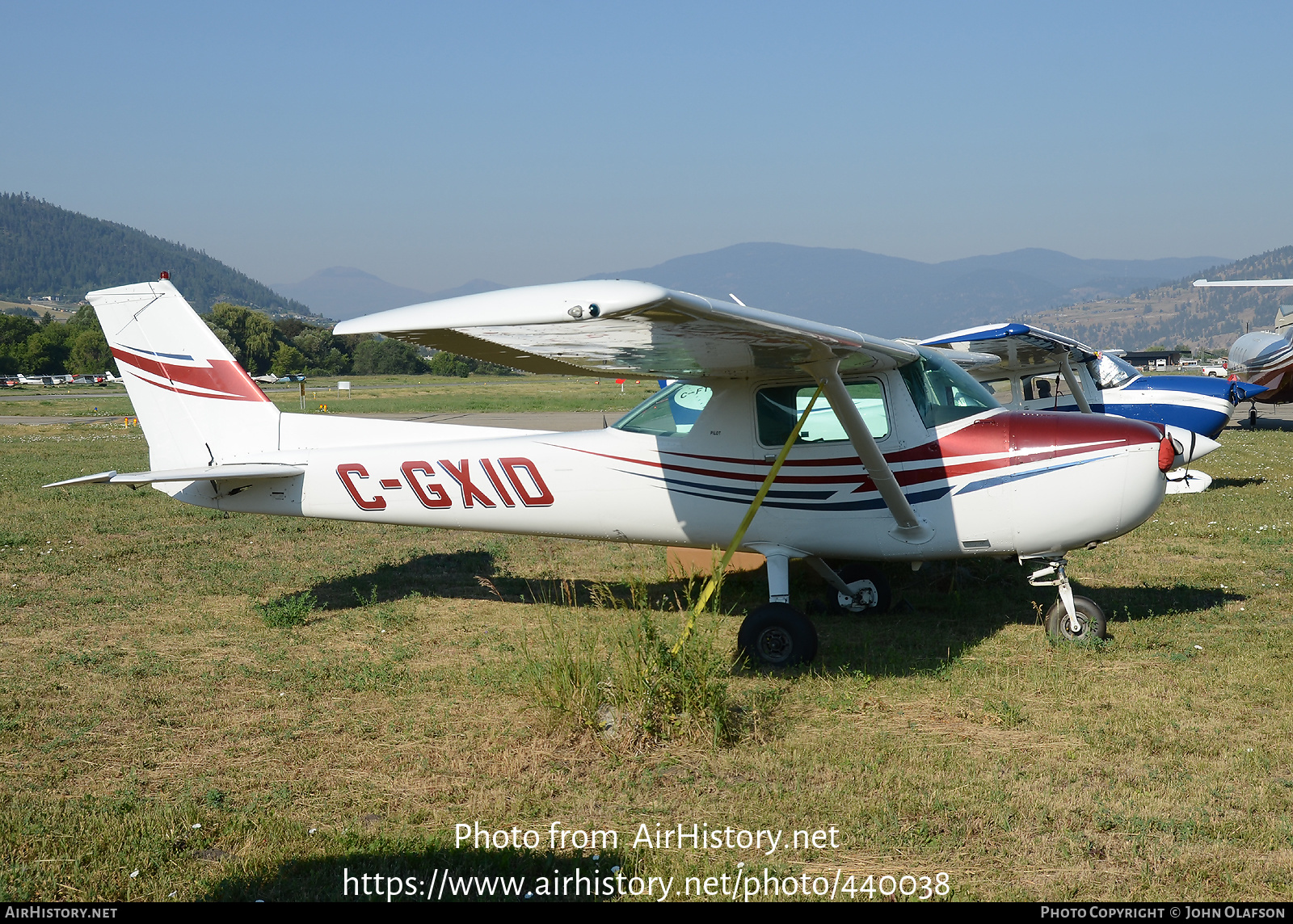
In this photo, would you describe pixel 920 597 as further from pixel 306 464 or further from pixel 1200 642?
pixel 306 464

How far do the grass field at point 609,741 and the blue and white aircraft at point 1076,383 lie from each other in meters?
3.94

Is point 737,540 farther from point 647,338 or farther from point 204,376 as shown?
point 204,376

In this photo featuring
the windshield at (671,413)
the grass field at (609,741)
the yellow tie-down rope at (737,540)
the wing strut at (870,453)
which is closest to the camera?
the grass field at (609,741)

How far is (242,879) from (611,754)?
186cm

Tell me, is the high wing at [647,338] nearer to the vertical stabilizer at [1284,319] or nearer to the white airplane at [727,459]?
the white airplane at [727,459]

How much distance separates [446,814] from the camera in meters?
4.13

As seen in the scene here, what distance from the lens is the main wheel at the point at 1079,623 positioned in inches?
258

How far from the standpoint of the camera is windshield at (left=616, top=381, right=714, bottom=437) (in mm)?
7004

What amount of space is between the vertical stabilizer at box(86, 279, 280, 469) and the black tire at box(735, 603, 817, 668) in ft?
15.2

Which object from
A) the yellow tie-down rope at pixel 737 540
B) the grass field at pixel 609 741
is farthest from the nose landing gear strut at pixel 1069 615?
the yellow tie-down rope at pixel 737 540

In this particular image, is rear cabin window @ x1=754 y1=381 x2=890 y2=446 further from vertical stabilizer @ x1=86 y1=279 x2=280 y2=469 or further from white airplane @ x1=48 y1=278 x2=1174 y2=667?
vertical stabilizer @ x1=86 y1=279 x2=280 y2=469

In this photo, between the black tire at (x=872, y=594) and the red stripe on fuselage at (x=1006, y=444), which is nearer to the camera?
the red stripe on fuselage at (x=1006, y=444)

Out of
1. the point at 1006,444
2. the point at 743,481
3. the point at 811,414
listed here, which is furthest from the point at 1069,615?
the point at 743,481
